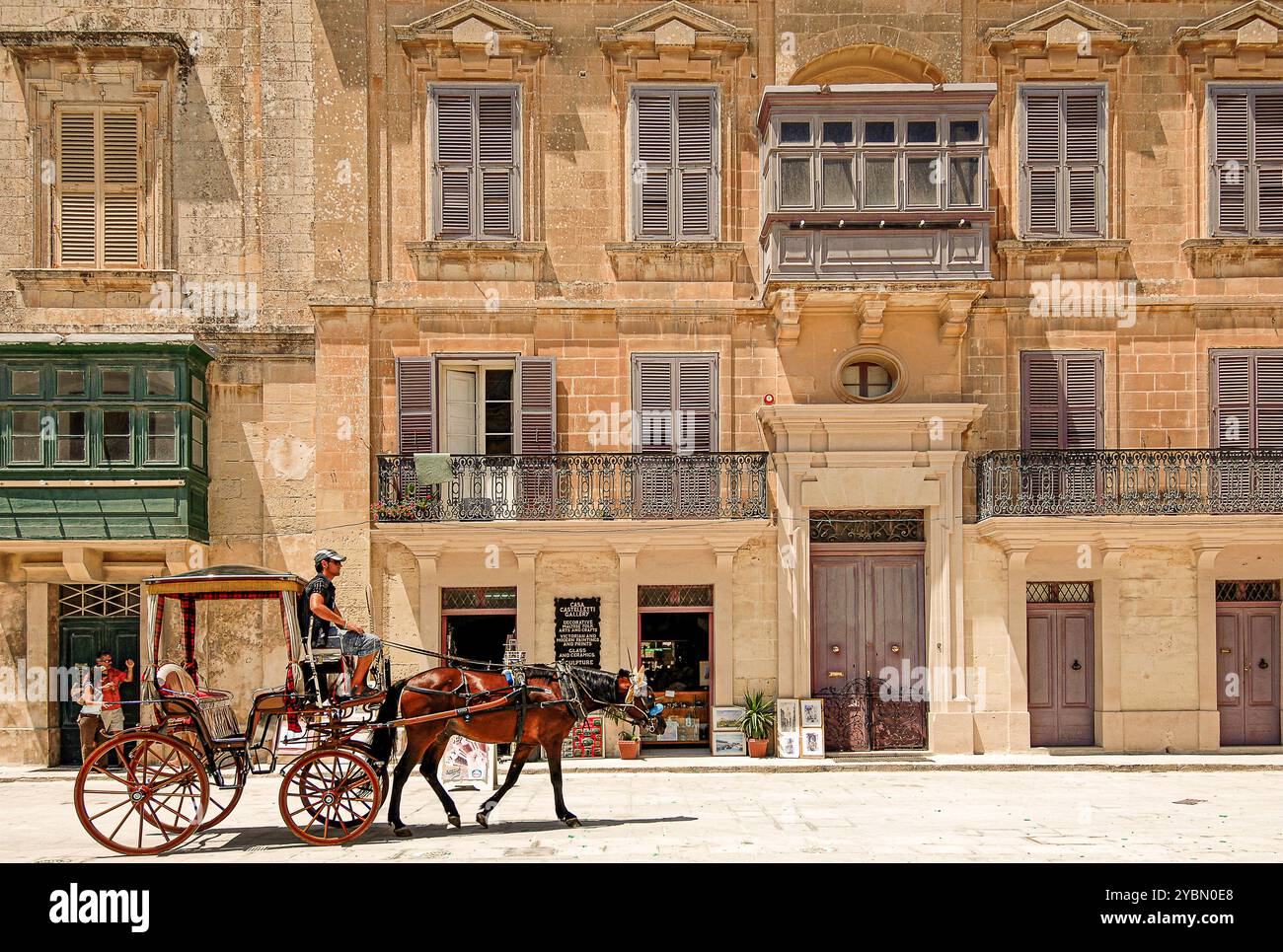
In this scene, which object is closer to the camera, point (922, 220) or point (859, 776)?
point (859, 776)

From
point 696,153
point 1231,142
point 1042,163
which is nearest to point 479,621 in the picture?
point 696,153

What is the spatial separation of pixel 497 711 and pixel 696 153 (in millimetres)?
11536

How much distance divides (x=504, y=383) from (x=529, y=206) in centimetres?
290

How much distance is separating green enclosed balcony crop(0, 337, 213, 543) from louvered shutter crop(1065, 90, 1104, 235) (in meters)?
14.2

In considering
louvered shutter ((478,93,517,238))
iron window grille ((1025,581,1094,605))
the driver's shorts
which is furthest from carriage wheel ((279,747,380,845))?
iron window grille ((1025,581,1094,605))

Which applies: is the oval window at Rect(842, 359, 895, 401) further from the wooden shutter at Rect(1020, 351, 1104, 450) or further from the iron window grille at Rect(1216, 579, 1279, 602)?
the iron window grille at Rect(1216, 579, 1279, 602)

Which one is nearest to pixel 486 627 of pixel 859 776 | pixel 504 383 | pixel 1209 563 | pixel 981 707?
pixel 504 383

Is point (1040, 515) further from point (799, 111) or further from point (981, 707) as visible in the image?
point (799, 111)

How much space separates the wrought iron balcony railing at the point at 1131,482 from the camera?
2158cm

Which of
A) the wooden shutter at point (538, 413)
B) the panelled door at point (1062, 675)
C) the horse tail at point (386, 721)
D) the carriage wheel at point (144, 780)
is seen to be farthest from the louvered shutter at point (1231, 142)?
the carriage wheel at point (144, 780)

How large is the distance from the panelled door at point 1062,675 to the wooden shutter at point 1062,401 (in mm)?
2729

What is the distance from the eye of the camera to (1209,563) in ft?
71.4

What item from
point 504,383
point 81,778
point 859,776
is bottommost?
point 859,776

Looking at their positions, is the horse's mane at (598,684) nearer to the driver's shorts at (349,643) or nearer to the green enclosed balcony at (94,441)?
the driver's shorts at (349,643)
